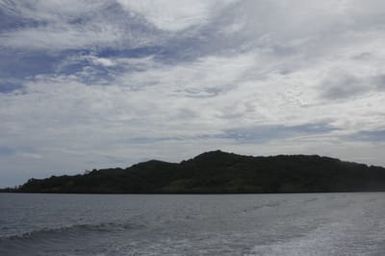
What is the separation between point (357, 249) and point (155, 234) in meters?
17.4

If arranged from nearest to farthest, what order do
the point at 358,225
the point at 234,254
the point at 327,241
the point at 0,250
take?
the point at 234,254 → the point at 0,250 → the point at 327,241 → the point at 358,225

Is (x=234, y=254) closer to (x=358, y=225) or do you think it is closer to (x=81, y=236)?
(x=81, y=236)

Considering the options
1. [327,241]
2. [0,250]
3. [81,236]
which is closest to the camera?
[0,250]

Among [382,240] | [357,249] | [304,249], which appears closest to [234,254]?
[304,249]

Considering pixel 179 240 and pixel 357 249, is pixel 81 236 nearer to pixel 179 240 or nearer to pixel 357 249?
pixel 179 240

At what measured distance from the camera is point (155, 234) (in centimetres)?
4366

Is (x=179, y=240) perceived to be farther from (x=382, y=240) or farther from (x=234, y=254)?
(x=382, y=240)

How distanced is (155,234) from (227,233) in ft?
19.2

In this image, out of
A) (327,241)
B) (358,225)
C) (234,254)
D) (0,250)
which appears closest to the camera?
(234,254)

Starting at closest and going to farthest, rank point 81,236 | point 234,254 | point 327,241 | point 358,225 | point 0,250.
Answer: point 234,254 < point 0,250 < point 327,241 < point 81,236 < point 358,225

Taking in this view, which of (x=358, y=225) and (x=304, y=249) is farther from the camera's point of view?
(x=358, y=225)

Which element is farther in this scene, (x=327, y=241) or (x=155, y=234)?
(x=155, y=234)

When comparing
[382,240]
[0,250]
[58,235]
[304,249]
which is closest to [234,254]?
[304,249]

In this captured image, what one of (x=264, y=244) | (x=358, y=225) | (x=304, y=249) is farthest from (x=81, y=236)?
(x=358, y=225)
